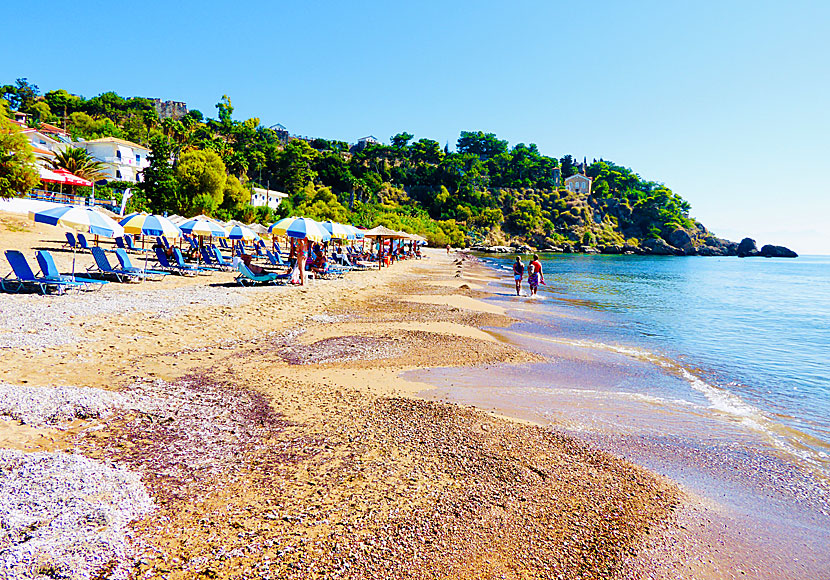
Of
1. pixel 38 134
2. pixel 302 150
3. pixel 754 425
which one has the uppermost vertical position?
pixel 302 150

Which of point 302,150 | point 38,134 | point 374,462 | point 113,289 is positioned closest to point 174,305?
point 113,289

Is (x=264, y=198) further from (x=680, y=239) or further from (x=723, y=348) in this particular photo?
(x=680, y=239)

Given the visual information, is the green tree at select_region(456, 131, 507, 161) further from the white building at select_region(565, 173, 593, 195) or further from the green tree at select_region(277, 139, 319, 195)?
the green tree at select_region(277, 139, 319, 195)

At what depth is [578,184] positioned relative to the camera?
14075cm

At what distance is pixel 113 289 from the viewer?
13.0 metres

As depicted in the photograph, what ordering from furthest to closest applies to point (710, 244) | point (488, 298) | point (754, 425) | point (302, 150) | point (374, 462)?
point (710, 244)
point (302, 150)
point (488, 298)
point (754, 425)
point (374, 462)

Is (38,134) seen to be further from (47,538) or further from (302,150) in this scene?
(47,538)

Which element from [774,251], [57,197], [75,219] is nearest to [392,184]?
[57,197]

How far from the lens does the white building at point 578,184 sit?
140 meters

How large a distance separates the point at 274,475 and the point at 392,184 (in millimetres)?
105535

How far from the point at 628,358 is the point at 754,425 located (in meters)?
3.73

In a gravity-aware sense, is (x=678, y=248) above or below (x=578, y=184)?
below

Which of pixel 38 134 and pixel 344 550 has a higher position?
pixel 38 134

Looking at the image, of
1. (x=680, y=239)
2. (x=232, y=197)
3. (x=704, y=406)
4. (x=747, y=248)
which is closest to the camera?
(x=704, y=406)
